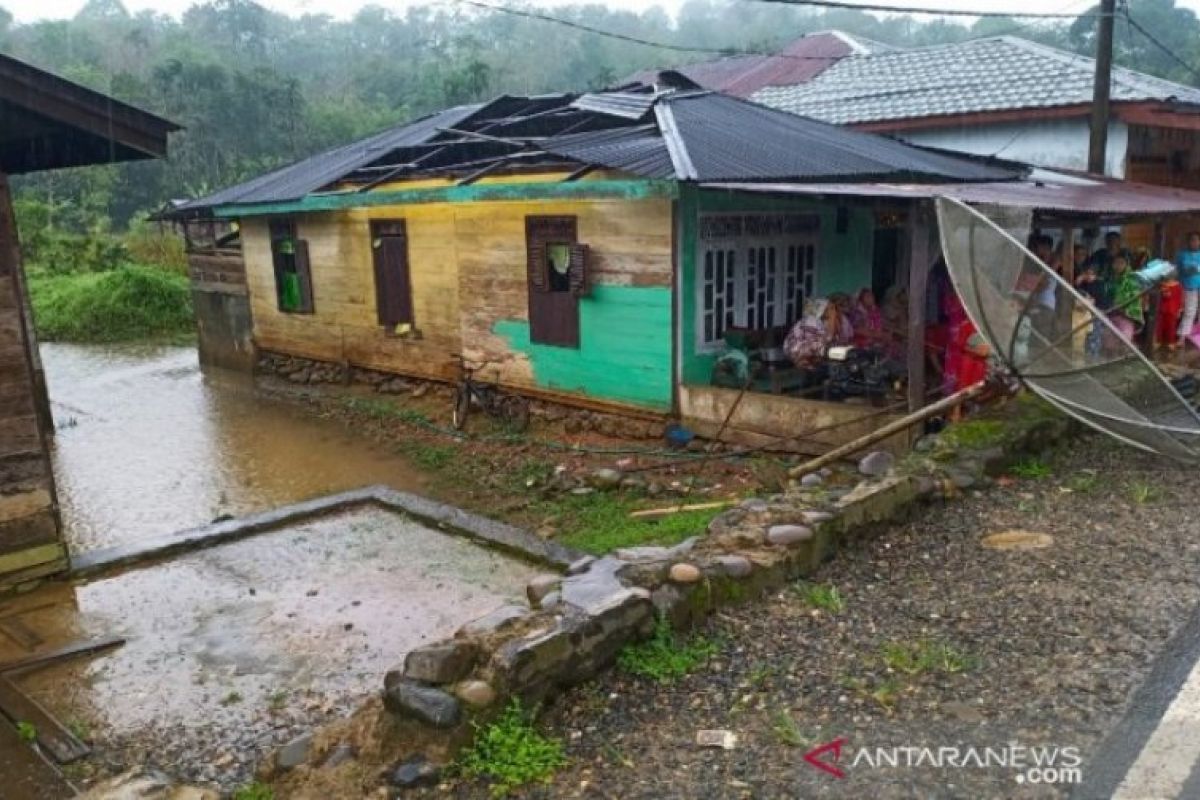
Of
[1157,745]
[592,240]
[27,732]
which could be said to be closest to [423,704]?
[27,732]

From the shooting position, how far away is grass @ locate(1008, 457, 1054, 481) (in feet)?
22.2

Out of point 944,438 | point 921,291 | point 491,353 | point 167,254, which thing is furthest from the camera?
point 167,254

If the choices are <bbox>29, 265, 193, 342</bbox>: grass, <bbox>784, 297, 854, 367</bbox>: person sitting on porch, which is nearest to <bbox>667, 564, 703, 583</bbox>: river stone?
<bbox>784, 297, 854, 367</bbox>: person sitting on porch

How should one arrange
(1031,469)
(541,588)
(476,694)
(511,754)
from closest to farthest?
(511,754), (476,694), (541,588), (1031,469)

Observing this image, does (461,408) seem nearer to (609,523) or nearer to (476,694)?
(609,523)

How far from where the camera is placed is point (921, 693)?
3.87m

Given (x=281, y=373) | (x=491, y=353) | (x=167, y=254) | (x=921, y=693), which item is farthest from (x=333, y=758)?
(x=167, y=254)

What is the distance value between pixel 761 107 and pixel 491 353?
18.2 feet

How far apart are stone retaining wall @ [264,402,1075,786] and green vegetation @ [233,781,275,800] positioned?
0.13 m

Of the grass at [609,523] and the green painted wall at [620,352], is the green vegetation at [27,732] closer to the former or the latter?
the grass at [609,523]

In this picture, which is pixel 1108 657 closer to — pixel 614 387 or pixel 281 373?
pixel 614 387

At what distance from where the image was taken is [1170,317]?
40.6ft

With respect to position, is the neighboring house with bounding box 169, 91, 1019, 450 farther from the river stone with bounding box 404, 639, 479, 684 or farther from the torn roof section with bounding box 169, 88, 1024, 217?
the river stone with bounding box 404, 639, 479, 684

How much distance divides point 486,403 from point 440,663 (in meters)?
8.60
